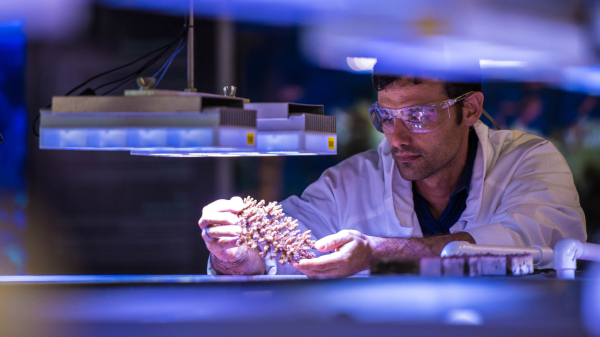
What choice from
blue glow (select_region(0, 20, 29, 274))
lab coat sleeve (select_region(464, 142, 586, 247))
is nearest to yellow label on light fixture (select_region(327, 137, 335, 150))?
lab coat sleeve (select_region(464, 142, 586, 247))

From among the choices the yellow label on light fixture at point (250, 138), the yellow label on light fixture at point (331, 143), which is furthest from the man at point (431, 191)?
the yellow label on light fixture at point (250, 138)

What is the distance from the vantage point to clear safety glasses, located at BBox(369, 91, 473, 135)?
2.01 meters

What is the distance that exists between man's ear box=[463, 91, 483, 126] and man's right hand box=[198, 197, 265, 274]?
40.9 inches

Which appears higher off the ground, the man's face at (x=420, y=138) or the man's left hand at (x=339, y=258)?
the man's face at (x=420, y=138)

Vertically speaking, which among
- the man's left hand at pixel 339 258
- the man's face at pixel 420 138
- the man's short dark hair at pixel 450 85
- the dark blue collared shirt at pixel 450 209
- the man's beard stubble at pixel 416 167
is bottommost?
the man's left hand at pixel 339 258

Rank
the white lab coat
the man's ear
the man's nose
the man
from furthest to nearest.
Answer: the man's ear < the man's nose < the white lab coat < the man

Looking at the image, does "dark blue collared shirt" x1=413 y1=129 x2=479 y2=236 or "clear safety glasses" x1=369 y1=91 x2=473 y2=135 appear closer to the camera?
"clear safety glasses" x1=369 y1=91 x2=473 y2=135

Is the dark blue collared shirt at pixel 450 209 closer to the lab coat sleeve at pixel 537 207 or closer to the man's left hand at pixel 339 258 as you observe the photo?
the lab coat sleeve at pixel 537 207

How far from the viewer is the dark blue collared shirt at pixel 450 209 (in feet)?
7.49

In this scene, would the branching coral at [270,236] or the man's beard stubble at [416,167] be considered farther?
the man's beard stubble at [416,167]

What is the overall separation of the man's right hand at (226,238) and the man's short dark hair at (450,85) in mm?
747

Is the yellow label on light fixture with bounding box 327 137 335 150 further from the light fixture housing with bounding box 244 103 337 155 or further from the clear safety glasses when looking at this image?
the clear safety glasses

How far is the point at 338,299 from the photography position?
88cm

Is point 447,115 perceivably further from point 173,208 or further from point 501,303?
point 173,208
